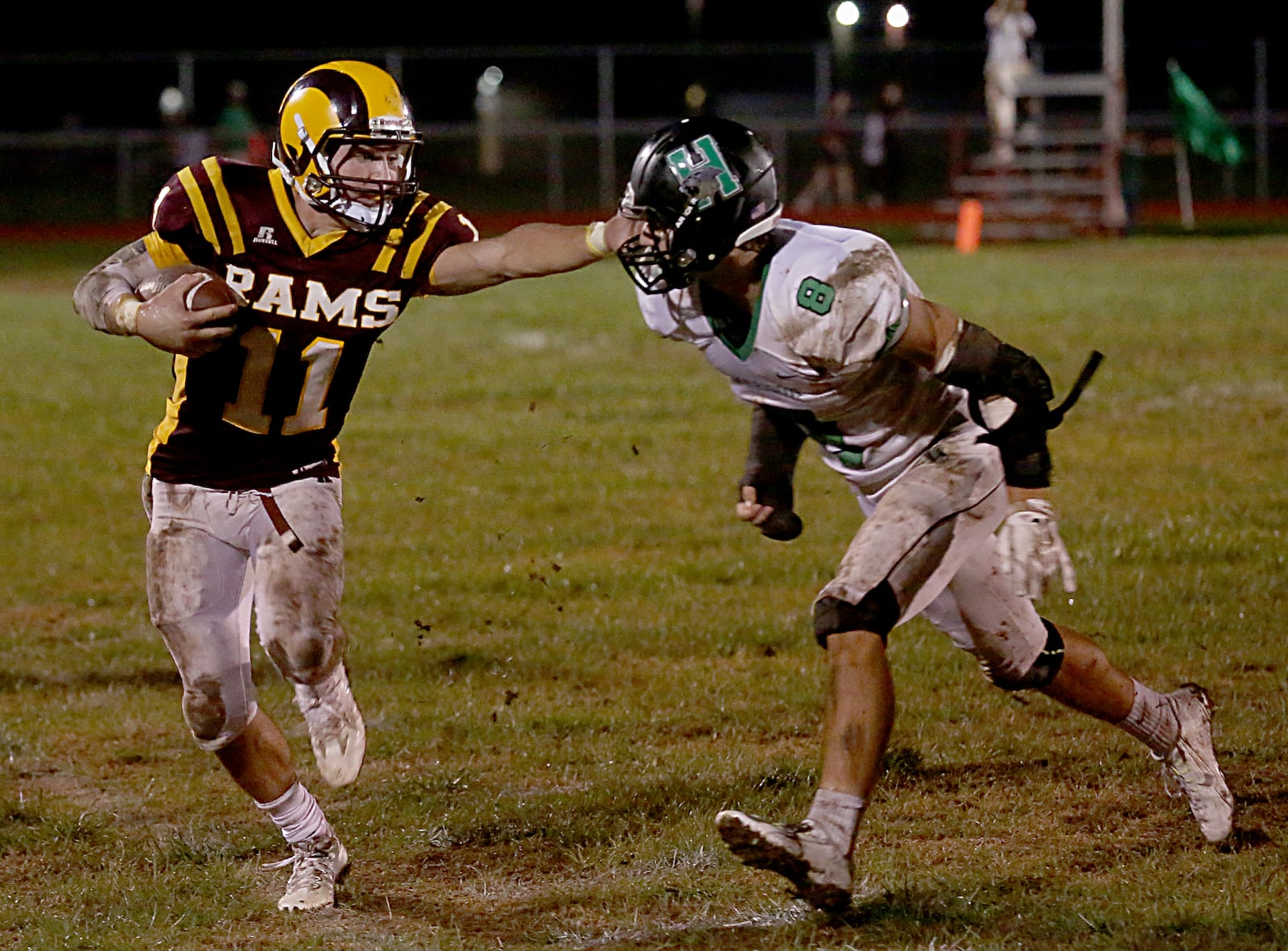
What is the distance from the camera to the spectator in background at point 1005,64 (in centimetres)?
2284

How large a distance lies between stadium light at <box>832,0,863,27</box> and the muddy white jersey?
102 feet

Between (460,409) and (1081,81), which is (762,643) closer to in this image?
(460,409)

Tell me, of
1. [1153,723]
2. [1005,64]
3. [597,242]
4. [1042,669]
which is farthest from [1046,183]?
[597,242]

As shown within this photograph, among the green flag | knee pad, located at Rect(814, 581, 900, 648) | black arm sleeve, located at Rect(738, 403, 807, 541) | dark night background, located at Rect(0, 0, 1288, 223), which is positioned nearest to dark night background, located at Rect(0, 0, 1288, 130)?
dark night background, located at Rect(0, 0, 1288, 223)

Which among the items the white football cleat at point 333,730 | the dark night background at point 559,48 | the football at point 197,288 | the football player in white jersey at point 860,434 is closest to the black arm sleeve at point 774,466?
the football player in white jersey at point 860,434

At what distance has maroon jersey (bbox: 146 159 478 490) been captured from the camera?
4.16 metres

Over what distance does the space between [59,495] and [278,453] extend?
5222 mm

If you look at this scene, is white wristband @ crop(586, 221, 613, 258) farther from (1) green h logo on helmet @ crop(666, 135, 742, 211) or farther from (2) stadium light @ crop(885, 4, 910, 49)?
(2) stadium light @ crop(885, 4, 910, 49)

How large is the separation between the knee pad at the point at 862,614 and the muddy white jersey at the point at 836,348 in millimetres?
408

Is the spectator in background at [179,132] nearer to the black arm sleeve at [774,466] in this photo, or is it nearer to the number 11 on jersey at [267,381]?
the number 11 on jersey at [267,381]

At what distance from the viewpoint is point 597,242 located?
13.1 feet

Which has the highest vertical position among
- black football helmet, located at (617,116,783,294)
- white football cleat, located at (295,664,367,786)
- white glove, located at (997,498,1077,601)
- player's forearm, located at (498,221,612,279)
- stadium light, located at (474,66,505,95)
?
stadium light, located at (474,66,505,95)

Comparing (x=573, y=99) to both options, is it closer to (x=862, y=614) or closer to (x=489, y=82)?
(x=489, y=82)

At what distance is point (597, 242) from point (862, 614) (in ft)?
3.23
